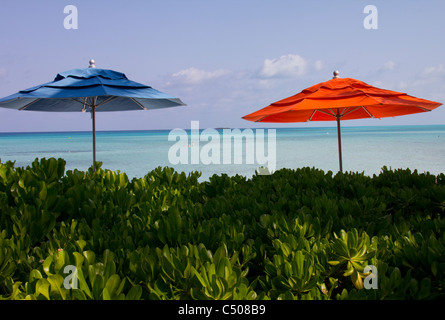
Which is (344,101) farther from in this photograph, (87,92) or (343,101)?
(87,92)

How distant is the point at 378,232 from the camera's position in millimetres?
2459

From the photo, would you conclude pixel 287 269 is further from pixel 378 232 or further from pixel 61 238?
pixel 61 238

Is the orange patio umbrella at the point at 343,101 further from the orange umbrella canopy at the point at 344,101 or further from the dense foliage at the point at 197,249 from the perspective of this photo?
the dense foliage at the point at 197,249

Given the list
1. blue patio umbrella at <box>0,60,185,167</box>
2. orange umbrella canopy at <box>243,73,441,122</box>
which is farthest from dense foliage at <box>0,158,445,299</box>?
blue patio umbrella at <box>0,60,185,167</box>

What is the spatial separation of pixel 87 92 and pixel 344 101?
5.14 meters

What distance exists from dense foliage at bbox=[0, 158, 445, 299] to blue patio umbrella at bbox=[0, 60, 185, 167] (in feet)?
15.2

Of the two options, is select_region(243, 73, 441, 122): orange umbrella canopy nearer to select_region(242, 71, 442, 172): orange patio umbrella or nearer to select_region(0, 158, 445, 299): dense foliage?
select_region(242, 71, 442, 172): orange patio umbrella

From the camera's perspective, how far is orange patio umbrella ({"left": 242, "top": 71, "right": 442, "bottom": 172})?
6234mm

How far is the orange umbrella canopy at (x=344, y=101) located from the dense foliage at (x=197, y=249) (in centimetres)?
314

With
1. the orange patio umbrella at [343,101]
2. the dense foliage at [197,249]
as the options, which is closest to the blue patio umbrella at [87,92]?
the orange patio umbrella at [343,101]

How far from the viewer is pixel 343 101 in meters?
6.30

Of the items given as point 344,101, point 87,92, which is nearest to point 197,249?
point 344,101

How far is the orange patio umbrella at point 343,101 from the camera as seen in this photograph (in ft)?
20.5

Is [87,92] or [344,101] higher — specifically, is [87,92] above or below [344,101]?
above
